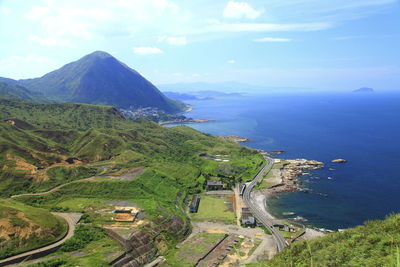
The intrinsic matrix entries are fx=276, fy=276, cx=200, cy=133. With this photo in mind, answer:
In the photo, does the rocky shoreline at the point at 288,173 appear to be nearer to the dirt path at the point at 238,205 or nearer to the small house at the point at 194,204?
the dirt path at the point at 238,205

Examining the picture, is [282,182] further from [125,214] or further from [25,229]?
[25,229]

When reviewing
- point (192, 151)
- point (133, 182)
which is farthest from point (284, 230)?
point (192, 151)

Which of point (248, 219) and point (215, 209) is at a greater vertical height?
point (248, 219)

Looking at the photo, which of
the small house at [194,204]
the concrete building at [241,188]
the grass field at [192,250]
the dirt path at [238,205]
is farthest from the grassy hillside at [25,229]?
the concrete building at [241,188]

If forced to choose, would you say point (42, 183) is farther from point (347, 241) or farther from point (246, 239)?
point (347, 241)

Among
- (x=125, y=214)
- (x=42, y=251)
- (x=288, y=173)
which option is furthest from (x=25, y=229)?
(x=288, y=173)

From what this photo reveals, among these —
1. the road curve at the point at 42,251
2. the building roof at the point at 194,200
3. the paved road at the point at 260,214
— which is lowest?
the paved road at the point at 260,214
